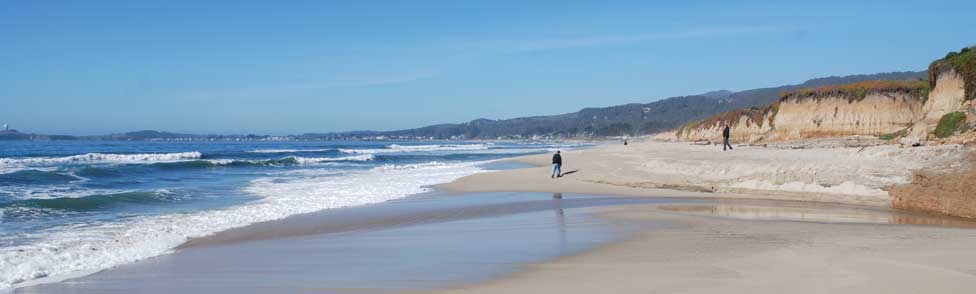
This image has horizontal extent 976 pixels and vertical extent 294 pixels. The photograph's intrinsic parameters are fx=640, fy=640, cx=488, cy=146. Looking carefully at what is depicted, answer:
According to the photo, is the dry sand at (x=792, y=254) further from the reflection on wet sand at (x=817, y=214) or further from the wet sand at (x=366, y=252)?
the wet sand at (x=366, y=252)

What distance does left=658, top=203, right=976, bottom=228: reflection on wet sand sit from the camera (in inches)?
407

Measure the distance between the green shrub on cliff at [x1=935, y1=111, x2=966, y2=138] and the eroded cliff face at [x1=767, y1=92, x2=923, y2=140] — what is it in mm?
14575

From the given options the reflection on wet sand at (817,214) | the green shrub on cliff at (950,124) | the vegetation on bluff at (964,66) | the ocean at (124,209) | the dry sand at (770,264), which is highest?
the vegetation on bluff at (964,66)

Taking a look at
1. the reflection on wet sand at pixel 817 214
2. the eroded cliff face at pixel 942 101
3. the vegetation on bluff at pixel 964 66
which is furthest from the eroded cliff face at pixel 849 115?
the reflection on wet sand at pixel 817 214

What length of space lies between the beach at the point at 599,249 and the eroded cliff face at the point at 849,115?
84.4ft

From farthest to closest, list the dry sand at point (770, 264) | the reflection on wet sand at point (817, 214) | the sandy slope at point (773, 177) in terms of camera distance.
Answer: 1. the sandy slope at point (773, 177)
2. the reflection on wet sand at point (817, 214)
3. the dry sand at point (770, 264)

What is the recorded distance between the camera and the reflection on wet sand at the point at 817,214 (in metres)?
10.3

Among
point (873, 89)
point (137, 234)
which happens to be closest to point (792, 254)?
point (137, 234)

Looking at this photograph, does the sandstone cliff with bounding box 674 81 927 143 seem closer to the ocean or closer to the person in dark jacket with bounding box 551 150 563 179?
the person in dark jacket with bounding box 551 150 563 179

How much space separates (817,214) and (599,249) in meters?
5.57

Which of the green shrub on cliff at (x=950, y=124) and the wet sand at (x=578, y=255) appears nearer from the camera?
the wet sand at (x=578, y=255)

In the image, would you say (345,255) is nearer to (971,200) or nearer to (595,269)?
(595,269)

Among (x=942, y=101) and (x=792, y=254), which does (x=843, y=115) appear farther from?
(x=792, y=254)

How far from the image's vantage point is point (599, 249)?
834 centimetres
